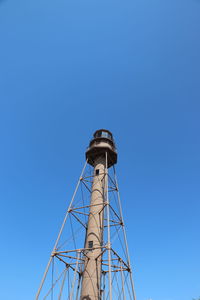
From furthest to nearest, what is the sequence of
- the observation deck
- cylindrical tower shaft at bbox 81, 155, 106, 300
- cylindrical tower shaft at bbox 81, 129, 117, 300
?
the observation deck, cylindrical tower shaft at bbox 81, 129, 117, 300, cylindrical tower shaft at bbox 81, 155, 106, 300

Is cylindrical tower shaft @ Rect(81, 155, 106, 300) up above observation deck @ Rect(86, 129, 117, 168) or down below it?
below

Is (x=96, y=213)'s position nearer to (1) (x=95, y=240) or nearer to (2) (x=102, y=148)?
(1) (x=95, y=240)

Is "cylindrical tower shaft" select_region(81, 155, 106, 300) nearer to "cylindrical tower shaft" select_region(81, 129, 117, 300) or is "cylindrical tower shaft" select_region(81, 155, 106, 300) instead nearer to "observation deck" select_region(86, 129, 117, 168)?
"cylindrical tower shaft" select_region(81, 129, 117, 300)

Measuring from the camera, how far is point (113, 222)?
17.7 m

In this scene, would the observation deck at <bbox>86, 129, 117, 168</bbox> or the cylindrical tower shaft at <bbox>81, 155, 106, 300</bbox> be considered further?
the observation deck at <bbox>86, 129, 117, 168</bbox>

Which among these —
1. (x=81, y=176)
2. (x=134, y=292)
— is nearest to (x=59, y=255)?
(x=134, y=292)

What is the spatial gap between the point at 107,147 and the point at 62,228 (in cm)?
880

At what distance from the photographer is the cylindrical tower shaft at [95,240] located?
13635mm

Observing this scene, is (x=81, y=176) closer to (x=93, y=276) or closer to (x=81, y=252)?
(x=81, y=252)

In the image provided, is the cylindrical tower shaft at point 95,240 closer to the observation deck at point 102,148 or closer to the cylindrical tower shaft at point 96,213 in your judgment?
the cylindrical tower shaft at point 96,213

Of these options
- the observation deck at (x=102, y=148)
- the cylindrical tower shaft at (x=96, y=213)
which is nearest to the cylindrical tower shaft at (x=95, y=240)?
the cylindrical tower shaft at (x=96, y=213)

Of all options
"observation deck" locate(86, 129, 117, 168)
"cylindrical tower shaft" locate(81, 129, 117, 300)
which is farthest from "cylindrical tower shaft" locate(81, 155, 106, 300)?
"observation deck" locate(86, 129, 117, 168)

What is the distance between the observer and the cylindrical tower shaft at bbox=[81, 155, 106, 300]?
1364 centimetres

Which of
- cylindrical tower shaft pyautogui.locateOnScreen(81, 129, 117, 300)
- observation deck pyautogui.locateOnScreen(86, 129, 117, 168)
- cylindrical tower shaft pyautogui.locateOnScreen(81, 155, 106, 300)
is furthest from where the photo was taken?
observation deck pyautogui.locateOnScreen(86, 129, 117, 168)
